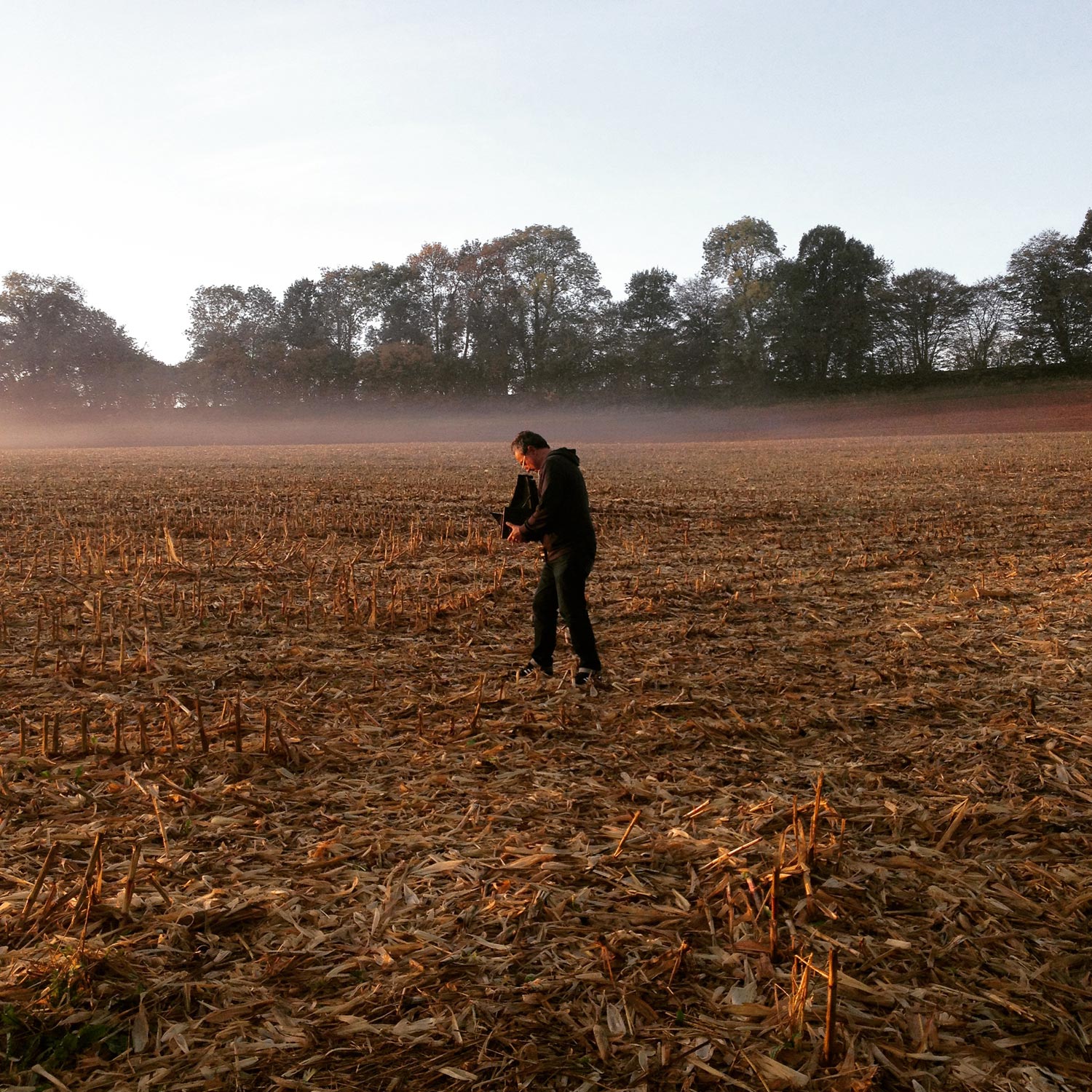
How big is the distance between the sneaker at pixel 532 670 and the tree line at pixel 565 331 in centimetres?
5232

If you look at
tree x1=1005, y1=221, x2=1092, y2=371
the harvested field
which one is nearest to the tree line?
tree x1=1005, y1=221, x2=1092, y2=371

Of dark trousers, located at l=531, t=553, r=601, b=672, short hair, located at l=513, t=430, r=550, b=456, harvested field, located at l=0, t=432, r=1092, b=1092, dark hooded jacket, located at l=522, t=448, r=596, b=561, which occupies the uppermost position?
short hair, located at l=513, t=430, r=550, b=456

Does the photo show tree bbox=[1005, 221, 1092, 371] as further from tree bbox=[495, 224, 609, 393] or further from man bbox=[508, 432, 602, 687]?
man bbox=[508, 432, 602, 687]

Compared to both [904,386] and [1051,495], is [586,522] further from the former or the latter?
[904,386]

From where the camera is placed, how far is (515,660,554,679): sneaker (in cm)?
675

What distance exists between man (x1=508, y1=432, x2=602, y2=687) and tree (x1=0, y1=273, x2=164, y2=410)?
69.7 meters

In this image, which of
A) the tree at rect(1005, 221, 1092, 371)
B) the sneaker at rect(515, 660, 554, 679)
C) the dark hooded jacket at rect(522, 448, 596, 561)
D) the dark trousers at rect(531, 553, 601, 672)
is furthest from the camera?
the tree at rect(1005, 221, 1092, 371)

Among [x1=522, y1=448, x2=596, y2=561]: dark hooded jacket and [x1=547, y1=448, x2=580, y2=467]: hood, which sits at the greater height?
[x1=547, y1=448, x2=580, y2=467]: hood

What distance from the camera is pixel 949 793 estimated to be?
15.4 ft

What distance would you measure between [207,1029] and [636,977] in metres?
1.48

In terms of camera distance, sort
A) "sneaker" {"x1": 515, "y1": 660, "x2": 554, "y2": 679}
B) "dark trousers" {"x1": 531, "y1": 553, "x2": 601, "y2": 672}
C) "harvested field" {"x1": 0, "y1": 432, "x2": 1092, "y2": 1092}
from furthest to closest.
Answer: "sneaker" {"x1": 515, "y1": 660, "x2": 554, "y2": 679} < "dark trousers" {"x1": 531, "y1": 553, "x2": 601, "y2": 672} < "harvested field" {"x1": 0, "y1": 432, "x2": 1092, "y2": 1092}

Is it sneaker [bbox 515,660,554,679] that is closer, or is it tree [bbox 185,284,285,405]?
sneaker [bbox 515,660,554,679]

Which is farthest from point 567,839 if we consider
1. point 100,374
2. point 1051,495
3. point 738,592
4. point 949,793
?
point 100,374

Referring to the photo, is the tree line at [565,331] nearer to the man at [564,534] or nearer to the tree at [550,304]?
the tree at [550,304]
